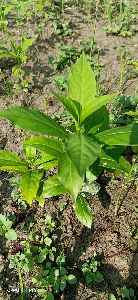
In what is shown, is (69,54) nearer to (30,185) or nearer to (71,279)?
(30,185)

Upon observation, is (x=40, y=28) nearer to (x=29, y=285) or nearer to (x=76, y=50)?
(x=76, y=50)

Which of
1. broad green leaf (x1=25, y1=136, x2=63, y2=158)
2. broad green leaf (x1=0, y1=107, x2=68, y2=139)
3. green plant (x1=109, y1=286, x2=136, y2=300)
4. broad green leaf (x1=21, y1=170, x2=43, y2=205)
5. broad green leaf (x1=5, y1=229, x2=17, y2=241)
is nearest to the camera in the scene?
broad green leaf (x1=0, y1=107, x2=68, y2=139)

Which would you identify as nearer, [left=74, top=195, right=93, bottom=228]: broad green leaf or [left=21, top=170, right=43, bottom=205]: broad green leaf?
[left=21, top=170, right=43, bottom=205]: broad green leaf

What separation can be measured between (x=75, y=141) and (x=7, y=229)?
1489mm

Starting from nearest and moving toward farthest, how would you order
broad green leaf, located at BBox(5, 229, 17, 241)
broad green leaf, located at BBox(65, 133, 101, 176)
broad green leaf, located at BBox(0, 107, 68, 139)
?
broad green leaf, located at BBox(65, 133, 101, 176)
broad green leaf, located at BBox(0, 107, 68, 139)
broad green leaf, located at BBox(5, 229, 17, 241)

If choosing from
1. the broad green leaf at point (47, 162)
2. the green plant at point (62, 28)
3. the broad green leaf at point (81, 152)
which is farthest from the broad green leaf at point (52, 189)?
the green plant at point (62, 28)

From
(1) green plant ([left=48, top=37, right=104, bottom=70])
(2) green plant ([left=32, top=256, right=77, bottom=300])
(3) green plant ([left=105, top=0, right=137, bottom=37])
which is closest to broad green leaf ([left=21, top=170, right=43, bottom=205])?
(2) green plant ([left=32, top=256, right=77, bottom=300])

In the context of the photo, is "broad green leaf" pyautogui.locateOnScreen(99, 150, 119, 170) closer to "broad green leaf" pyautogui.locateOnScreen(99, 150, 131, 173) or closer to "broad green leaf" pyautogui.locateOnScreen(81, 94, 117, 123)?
"broad green leaf" pyautogui.locateOnScreen(99, 150, 131, 173)

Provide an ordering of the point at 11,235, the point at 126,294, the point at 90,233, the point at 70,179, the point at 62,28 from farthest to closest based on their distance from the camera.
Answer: the point at 62,28, the point at 90,233, the point at 11,235, the point at 126,294, the point at 70,179

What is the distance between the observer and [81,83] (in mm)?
2316

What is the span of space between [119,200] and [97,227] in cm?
33

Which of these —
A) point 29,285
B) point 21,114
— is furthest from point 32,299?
point 21,114

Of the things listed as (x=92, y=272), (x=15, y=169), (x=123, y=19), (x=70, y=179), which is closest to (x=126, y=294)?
(x=92, y=272)

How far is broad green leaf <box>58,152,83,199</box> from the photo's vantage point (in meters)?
1.77
